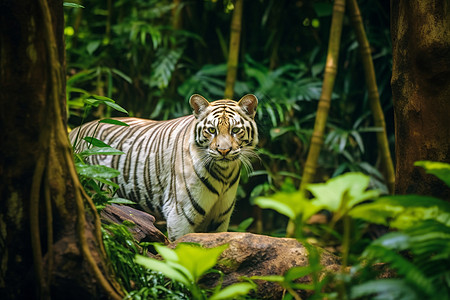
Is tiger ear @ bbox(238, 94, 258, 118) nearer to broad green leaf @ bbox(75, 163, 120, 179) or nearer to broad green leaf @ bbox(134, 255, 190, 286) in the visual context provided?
broad green leaf @ bbox(75, 163, 120, 179)

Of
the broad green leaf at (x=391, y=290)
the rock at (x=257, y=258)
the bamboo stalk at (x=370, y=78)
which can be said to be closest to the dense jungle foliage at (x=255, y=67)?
the bamboo stalk at (x=370, y=78)

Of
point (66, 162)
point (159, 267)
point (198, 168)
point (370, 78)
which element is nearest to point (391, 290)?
point (159, 267)

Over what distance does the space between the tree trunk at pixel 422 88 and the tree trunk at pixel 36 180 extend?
1.90 m

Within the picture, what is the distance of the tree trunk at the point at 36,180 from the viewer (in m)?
1.94

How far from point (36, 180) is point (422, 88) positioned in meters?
2.17

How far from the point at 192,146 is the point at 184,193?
41 centimetres

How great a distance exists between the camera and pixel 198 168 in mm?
3787

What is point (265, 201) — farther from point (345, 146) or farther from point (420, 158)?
point (345, 146)

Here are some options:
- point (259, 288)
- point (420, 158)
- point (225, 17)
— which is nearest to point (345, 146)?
point (225, 17)

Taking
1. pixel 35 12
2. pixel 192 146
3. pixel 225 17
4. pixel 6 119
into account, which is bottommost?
pixel 192 146

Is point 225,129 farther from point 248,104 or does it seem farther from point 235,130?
point 248,104

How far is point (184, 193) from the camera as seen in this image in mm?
3838

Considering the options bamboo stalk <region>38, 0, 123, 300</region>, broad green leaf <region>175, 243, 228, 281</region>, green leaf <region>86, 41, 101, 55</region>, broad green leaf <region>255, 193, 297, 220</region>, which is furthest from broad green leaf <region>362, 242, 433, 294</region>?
green leaf <region>86, 41, 101, 55</region>

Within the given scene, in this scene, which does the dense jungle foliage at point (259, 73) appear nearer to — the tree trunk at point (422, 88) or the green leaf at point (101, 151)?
the tree trunk at point (422, 88)
